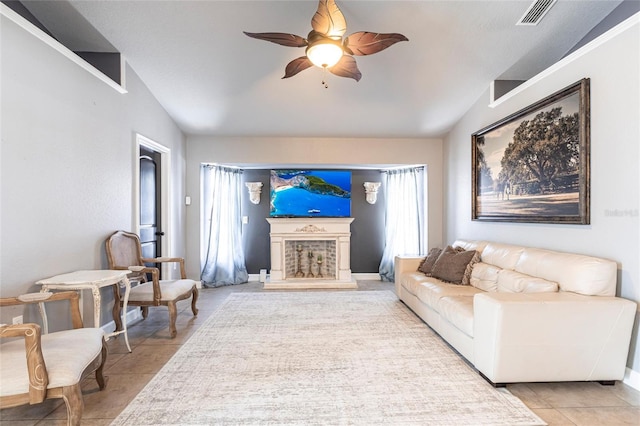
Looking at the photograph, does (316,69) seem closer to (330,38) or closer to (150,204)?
(330,38)

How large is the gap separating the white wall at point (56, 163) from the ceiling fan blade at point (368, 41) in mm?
2351

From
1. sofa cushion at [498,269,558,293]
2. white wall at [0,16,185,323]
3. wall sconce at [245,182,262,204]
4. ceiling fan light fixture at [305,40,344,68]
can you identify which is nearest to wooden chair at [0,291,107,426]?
white wall at [0,16,185,323]

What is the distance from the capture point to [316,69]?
152 inches

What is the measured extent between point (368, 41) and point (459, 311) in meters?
2.24

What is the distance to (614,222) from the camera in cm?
246

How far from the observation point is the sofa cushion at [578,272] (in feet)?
7.63

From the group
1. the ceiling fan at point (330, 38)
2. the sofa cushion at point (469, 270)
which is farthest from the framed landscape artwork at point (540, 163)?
the ceiling fan at point (330, 38)

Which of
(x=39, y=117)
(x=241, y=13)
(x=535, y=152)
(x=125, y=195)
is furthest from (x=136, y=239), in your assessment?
(x=535, y=152)

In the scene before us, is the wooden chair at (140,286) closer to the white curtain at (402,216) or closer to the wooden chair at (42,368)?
the wooden chair at (42,368)

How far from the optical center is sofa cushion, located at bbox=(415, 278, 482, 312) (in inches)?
124

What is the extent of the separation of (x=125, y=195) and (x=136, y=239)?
51 centimetres

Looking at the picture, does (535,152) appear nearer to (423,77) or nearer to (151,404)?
(423,77)

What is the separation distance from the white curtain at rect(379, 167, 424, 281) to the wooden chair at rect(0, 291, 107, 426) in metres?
4.69

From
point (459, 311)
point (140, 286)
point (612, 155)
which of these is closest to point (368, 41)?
point (612, 155)
